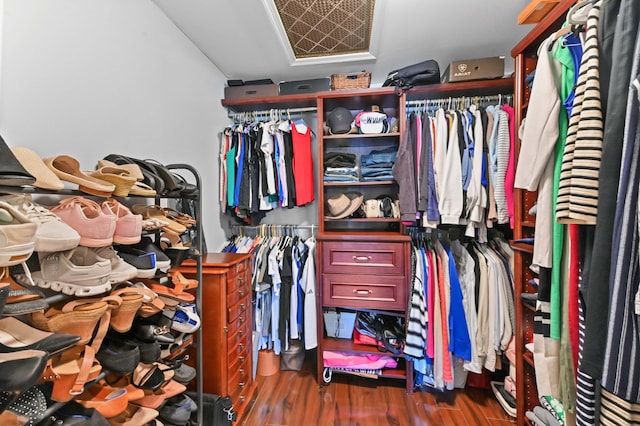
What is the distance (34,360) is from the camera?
0.52 meters

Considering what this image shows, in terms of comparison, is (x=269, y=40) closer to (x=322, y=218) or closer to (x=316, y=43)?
(x=316, y=43)

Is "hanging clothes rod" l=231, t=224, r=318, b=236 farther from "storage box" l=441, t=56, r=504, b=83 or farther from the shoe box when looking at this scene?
"storage box" l=441, t=56, r=504, b=83

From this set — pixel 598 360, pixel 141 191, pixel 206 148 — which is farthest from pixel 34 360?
pixel 206 148

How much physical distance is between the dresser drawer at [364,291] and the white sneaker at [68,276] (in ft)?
4.26

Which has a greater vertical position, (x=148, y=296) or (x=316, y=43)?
(x=316, y=43)

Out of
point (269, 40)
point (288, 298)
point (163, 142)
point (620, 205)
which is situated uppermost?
point (269, 40)

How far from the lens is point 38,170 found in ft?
2.25

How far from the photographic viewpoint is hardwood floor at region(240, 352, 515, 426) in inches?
61.7

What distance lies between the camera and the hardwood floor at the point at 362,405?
1.57 metres

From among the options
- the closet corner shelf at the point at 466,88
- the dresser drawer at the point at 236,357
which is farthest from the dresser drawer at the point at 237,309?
the closet corner shelf at the point at 466,88

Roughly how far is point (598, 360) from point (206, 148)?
7.17 ft

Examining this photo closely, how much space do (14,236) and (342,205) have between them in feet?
5.42

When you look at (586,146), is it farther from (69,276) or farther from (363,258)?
(69,276)

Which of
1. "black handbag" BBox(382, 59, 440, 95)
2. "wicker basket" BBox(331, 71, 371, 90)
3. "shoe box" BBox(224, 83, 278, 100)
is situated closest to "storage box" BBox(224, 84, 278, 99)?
"shoe box" BBox(224, 83, 278, 100)
